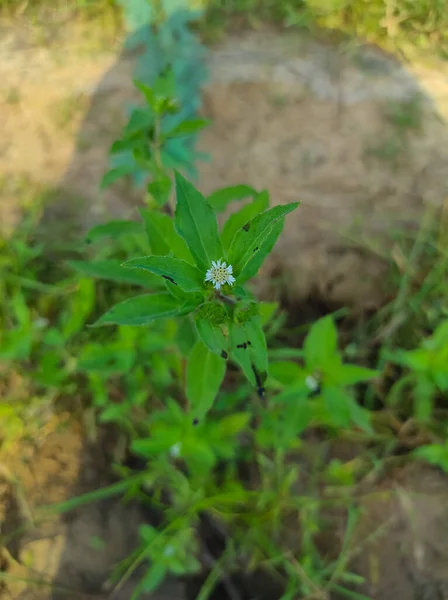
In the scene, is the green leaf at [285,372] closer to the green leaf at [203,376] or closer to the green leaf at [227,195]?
the green leaf at [203,376]

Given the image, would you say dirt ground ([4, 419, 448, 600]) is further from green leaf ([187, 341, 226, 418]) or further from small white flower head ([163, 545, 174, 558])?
green leaf ([187, 341, 226, 418])

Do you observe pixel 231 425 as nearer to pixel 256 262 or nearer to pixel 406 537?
pixel 406 537

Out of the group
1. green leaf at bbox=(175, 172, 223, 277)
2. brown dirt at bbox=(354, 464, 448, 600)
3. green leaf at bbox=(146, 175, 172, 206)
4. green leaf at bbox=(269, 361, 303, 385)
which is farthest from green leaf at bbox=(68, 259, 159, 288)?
brown dirt at bbox=(354, 464, 448, 600)

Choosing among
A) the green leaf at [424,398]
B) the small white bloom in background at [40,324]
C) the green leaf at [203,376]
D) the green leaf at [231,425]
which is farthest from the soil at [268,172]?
the green leaf at [203,376]

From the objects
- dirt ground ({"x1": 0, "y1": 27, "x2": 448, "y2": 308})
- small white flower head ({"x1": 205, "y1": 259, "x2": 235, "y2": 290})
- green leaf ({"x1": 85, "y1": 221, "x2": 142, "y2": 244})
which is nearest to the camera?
small white flower head ({"x1": 205, "y1": 259, "x2": 235, "y2": 290})

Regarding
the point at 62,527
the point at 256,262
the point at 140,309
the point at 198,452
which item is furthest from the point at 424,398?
the point at 62,527

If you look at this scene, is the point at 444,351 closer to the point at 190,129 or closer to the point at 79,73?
the point at 190,129
